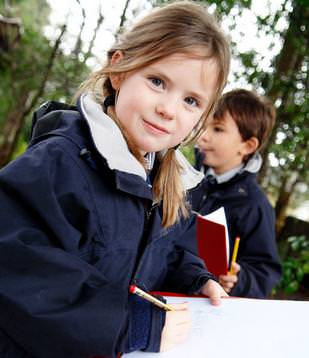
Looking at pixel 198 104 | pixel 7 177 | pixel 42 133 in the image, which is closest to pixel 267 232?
pixel 198 104

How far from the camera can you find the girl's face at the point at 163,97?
3.22 feet

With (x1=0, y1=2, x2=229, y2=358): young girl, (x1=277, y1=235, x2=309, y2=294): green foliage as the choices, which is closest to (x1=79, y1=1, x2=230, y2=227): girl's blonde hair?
(x1=0, y1=2, x2=229, y2=358): young girl

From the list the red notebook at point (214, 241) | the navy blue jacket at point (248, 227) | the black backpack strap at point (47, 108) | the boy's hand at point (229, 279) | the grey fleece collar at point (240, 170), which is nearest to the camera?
the black backpack strap at point (47, 108)

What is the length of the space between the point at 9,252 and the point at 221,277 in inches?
40.7

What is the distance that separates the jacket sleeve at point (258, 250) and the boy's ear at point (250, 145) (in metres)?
0.32

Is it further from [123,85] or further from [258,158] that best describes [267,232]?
[123,85]

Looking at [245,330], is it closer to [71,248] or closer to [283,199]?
[71,248]

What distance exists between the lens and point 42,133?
987 millimetres

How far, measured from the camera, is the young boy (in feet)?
5.68

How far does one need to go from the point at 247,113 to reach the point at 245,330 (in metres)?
1.22

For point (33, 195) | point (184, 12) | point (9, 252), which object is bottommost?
point (9, 252)

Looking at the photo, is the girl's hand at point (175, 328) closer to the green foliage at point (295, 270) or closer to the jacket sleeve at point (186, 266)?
the jacket sleeve at point (186, 266)

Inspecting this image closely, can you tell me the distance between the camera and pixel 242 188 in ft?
6.11

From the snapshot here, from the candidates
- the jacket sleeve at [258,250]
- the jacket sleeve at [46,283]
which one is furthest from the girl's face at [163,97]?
the jacket sleeve at [258,250]
